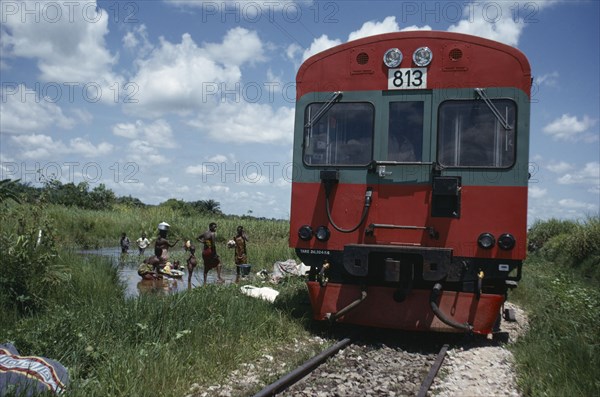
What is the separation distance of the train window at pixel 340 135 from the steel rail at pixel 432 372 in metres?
2.53

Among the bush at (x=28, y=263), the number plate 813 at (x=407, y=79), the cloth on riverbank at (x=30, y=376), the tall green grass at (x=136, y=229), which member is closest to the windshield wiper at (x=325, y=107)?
the number plate 813 at (x=407, y=79)

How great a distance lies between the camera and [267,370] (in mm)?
5742

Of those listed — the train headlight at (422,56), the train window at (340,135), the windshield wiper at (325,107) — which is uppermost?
the train headlight at (422,56)

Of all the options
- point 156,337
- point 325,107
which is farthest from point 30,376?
point 325,107

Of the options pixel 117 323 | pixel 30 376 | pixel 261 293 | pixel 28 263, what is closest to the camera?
pixel 30 376

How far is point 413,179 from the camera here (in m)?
7.09

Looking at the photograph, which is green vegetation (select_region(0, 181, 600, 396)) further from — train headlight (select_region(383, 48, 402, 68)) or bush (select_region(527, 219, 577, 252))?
bush (select_region(527, 219, 577, 252))

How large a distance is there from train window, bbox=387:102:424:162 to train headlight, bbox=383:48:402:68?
53cm

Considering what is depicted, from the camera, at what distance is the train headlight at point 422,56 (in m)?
7.20

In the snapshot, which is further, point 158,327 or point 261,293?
point 261,293

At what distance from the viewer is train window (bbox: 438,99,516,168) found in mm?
6879

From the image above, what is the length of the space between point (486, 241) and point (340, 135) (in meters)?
2.32

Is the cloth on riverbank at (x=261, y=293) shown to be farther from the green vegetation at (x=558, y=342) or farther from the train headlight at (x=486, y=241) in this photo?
the green vegetation at (x=558, y=342)

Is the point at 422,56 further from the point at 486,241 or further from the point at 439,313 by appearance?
the point at 439,313
